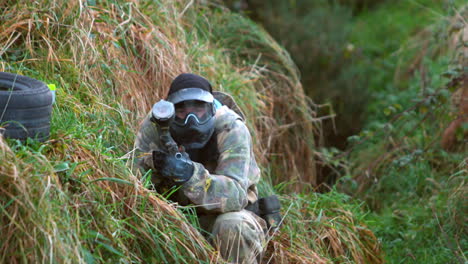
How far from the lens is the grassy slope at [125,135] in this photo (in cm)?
281

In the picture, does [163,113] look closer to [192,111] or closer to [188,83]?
[192,111]

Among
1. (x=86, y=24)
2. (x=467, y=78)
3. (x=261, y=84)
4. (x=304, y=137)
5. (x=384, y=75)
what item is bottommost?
(x=384, y=75)

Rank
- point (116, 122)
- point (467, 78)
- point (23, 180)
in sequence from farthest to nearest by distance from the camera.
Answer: point (467, 78), point (116, 122), point (23, 180)

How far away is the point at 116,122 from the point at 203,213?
932mm

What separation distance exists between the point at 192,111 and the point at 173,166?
39 cm

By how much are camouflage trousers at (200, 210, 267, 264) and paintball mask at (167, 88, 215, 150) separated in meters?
0.44

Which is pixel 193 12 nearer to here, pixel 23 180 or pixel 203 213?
pixel 203 213

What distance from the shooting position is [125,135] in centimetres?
415

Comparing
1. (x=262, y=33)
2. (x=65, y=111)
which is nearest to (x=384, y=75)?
(x=262, y=33)

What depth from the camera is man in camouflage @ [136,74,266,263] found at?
347cm

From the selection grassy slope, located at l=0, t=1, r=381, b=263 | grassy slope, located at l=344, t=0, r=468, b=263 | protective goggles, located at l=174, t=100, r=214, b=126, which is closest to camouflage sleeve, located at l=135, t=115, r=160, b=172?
grassy slope, located at l=0, t=1, r=381, b=263

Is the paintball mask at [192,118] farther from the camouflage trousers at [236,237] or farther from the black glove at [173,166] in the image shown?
the camouflage trousers at [236,237]

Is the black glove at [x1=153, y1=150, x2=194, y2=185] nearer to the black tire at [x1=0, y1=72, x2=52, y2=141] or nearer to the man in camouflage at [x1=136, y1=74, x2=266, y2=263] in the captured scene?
the man in camouflage at [x1=136, y1=74, x2=266, y2=263]

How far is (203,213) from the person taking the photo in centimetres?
368
